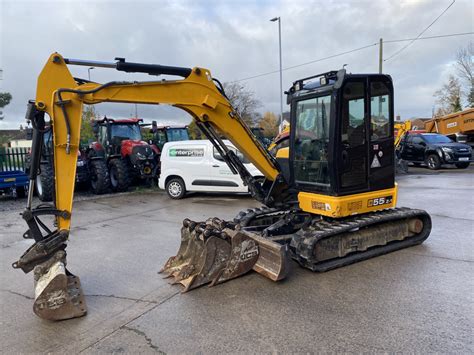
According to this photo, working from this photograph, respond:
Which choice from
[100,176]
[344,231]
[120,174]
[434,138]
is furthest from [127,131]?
[434,138]

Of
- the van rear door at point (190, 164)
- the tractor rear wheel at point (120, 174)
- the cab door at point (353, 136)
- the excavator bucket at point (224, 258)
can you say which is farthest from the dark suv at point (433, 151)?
the excavator bucket at point (224, 258)

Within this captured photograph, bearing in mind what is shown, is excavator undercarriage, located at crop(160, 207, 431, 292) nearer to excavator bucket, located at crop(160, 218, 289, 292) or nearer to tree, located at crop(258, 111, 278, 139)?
excavator bucket, located at crop(160, 218, 289, 292)

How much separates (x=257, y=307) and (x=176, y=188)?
27.3 ft

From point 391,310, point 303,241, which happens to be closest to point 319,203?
point 303,241

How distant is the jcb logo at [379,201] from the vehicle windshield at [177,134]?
12.5 meters

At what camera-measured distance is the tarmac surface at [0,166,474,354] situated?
3.38m

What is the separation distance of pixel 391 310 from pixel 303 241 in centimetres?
144

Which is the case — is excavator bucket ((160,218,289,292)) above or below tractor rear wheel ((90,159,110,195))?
below

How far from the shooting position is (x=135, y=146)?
1347 centimetres

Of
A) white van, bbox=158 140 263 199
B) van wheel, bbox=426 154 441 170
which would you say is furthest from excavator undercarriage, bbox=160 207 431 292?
van wheel, bbox=426 154 441 170

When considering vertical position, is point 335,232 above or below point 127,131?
below

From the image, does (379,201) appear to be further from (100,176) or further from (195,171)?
(100,176)

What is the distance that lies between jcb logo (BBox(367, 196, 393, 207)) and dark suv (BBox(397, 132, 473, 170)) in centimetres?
1343

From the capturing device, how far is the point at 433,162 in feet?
61.6
